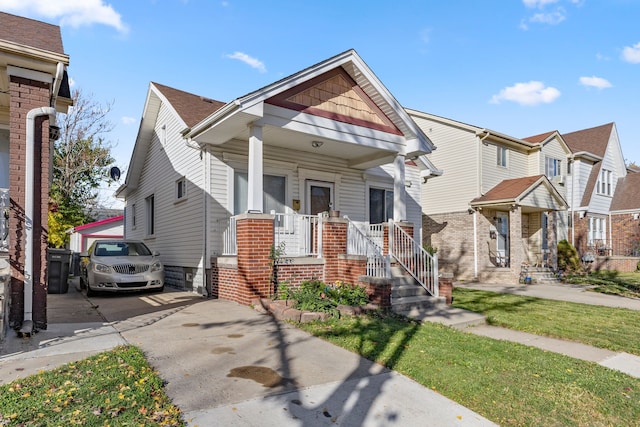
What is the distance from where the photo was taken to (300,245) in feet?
30.8

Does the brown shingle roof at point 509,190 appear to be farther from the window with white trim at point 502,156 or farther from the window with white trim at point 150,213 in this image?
the window with white trim at point 150,213

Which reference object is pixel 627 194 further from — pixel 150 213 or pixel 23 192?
pixel 23 192

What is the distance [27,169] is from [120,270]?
472 cm

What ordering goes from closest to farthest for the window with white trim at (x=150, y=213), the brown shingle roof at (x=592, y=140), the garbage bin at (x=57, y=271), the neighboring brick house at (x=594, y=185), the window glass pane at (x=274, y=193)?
1. the garbage bin at (x=57, y=271)
2. the window glass pane at (x=274, y=193)
3. the window with white trim at (x=150, y=213)
4. the neighboring brick house at (x=594, y=185)
5. the brown shingle roof at (x=592, y=140)

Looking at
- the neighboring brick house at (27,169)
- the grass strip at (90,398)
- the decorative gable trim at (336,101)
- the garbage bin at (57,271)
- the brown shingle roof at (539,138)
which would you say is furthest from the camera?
the brown shingle roof at (539,138)

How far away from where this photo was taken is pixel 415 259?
9320mm

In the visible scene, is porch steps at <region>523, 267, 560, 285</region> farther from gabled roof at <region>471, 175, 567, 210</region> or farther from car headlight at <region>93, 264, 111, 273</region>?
car headlight at <region>93, 264, 111, 273</region>

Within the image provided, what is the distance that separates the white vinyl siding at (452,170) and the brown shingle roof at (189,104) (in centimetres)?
1066

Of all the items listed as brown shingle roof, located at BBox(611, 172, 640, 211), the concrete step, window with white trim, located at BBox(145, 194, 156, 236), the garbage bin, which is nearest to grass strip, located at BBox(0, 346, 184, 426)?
the concrete step

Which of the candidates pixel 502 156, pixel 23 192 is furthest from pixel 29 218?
pixel 502 156

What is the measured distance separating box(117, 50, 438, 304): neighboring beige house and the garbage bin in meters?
2.72

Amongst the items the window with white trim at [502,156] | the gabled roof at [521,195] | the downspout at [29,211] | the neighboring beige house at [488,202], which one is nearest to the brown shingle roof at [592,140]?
the neighboring beige house at [488,202]

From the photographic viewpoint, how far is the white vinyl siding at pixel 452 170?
17.7 meters

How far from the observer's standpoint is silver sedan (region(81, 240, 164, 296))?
9.75m
